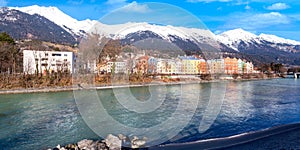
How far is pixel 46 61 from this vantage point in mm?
24797

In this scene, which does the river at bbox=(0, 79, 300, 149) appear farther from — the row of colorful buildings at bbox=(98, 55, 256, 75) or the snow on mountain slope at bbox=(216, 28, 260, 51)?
the snow on mountain slope at bbox=(216, 28, 260, 51)

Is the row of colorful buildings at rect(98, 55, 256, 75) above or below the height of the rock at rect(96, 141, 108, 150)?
above

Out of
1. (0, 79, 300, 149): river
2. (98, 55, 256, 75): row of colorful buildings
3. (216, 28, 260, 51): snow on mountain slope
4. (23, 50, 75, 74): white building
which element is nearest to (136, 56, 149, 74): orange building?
(98, 55, 256, 75): row of colorful buildings

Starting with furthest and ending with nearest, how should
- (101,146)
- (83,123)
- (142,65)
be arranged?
(142,65) < (83,123) < (101,146)

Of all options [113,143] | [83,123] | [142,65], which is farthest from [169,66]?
[113,143]

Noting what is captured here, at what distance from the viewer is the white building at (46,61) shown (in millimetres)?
21997

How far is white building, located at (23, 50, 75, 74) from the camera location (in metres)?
22.0

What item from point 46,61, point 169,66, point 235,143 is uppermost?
point 46,61

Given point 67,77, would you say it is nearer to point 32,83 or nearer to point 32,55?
point 32,83

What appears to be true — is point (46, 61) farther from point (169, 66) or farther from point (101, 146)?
point (101, 146)

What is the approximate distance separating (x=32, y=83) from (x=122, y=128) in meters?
12.4

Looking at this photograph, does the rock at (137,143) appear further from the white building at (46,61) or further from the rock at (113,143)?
the white building at (46,61)

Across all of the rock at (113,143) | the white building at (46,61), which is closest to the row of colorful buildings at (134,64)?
the white building at (46,61)

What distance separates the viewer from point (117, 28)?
427 cm
